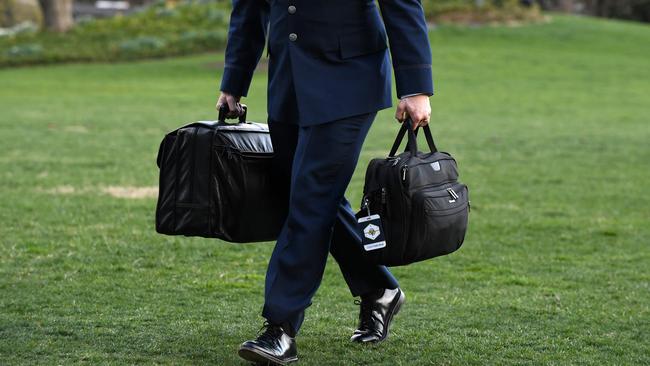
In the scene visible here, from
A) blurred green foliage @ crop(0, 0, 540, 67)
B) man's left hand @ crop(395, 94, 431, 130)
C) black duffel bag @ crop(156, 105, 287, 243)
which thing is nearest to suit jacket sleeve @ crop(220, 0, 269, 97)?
black duffel bag @ crop(156, 105, 287, 243)

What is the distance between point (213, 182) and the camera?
4.55 m

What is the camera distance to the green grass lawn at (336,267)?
4.70 meters

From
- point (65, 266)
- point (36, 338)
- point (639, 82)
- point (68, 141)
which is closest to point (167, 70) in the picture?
point (639, 82)

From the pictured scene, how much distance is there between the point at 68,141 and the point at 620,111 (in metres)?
10.1

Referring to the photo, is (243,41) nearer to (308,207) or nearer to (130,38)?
(308,207)

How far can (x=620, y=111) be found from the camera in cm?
2006

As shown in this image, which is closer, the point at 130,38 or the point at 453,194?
the point at 453,194

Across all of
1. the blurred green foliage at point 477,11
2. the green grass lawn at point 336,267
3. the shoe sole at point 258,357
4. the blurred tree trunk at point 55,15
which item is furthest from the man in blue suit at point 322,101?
the blurred tree trunk at point 55,15

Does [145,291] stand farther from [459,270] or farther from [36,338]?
[459,270]

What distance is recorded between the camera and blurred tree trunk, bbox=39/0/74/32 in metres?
33.2

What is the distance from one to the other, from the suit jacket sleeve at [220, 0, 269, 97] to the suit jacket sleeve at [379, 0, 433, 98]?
626 mm

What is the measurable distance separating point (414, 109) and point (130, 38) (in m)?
28.1

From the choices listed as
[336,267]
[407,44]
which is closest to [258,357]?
[407,44]

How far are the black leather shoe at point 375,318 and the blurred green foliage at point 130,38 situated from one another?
25.7m
